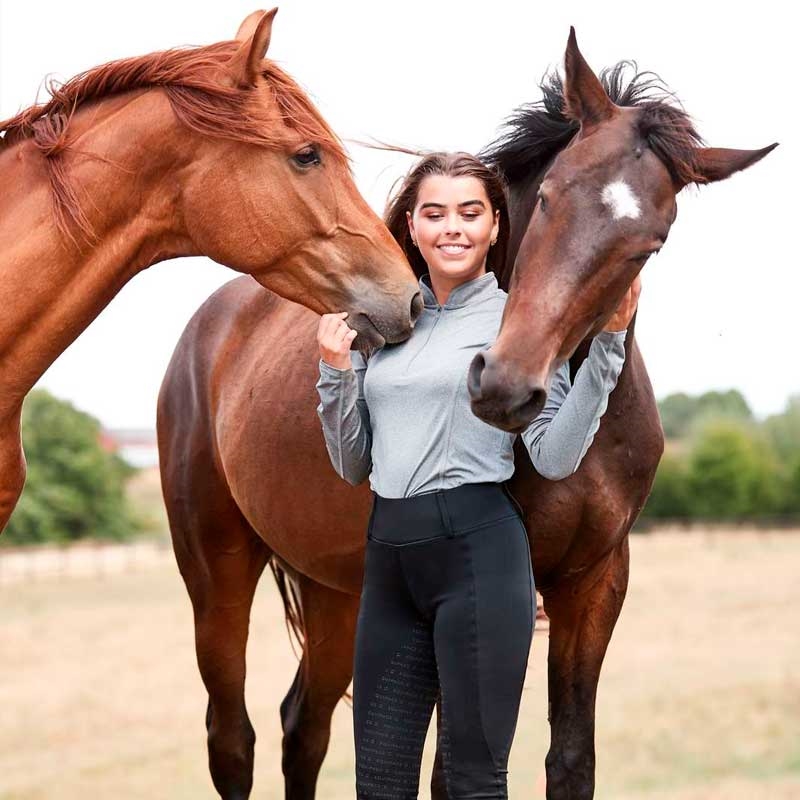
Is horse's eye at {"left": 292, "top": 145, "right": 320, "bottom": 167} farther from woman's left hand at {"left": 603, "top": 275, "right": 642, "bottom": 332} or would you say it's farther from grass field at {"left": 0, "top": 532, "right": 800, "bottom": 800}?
grass field at {"left": 0, "top": 532, "right": 800, "bottom": 800}

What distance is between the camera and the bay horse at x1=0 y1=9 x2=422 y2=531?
10.1 ft

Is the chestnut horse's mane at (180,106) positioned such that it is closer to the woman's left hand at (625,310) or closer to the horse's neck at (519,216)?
the horse's neck at (519,216)

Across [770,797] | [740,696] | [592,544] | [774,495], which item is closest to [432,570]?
[592,544]

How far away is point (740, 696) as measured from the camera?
13.9m

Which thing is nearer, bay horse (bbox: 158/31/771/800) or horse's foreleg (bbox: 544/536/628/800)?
bay horse (bbox: 158/31/771/800)

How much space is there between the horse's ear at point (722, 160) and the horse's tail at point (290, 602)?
113 inches

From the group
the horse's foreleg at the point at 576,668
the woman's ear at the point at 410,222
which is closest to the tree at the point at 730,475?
the horse's foreleg at the point at 576,668

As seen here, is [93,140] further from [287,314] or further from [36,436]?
[36,436]

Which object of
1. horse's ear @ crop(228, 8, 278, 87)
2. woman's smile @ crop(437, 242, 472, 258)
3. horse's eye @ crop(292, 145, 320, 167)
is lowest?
woman's smile @ crop(437, 242, 472, 258)

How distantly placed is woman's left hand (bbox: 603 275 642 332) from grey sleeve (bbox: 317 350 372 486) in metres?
0.65

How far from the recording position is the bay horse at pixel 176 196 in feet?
10.1

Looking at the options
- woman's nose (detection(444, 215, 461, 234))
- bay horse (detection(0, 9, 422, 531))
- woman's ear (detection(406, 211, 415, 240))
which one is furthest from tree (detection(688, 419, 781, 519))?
woman's nose (detection(444, 215, 461, 234))

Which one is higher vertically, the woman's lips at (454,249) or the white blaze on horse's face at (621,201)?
the white blaze on horse's face at (621,201)

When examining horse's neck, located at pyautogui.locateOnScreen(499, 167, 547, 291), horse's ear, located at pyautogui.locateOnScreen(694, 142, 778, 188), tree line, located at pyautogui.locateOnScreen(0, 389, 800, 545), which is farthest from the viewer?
tree line, located at pyautogui.locateOnScreen(0, 389, 800, 545)
